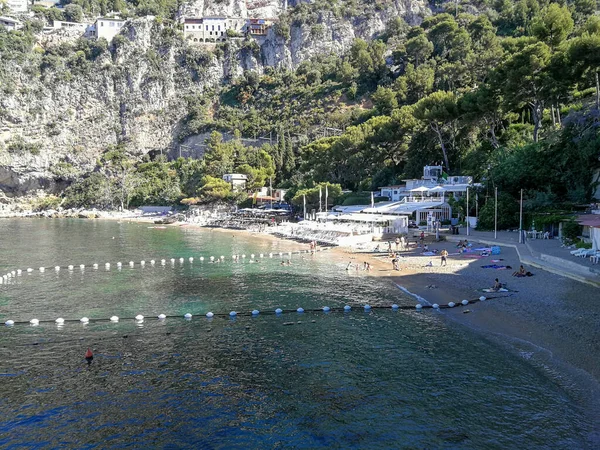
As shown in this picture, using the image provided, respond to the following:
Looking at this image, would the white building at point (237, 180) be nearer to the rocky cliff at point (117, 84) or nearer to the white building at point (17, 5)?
the rocky cliff at point (117, 84)

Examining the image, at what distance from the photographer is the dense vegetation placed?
35.8m

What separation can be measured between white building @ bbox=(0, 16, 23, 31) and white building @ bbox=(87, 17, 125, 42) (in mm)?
16709

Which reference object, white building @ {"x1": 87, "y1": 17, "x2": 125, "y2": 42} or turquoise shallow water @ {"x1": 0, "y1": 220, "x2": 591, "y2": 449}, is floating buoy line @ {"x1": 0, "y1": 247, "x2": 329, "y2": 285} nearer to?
turquoise shallow water @ {"x1": 0, "y1": 220, "x2": 591, "y2": 449}

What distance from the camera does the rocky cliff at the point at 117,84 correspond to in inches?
4094

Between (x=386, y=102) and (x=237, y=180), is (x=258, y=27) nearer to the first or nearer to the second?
(x=237, y=180)

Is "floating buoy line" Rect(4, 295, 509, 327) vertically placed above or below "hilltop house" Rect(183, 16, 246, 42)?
below

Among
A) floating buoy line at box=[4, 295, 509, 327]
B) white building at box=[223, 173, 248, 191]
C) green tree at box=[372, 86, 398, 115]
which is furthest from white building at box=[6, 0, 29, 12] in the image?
floating buoy line at box=[4, 295, 509, 327]

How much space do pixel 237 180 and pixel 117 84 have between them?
54.5 m

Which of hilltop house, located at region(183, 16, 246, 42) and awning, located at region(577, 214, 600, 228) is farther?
hilltop house, located at region(183, 16, 246, 42)

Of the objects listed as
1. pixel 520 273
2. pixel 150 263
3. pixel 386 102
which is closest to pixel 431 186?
pixel 520 273

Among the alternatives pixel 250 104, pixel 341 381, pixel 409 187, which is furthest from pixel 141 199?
pixel 341 381

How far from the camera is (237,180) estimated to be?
3093 inches

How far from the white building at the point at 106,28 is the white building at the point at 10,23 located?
16.7m

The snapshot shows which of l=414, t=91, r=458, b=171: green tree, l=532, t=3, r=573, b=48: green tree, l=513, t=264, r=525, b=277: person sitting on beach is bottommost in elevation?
l=513, t=264, r=525, b=277: person sitting on beach
